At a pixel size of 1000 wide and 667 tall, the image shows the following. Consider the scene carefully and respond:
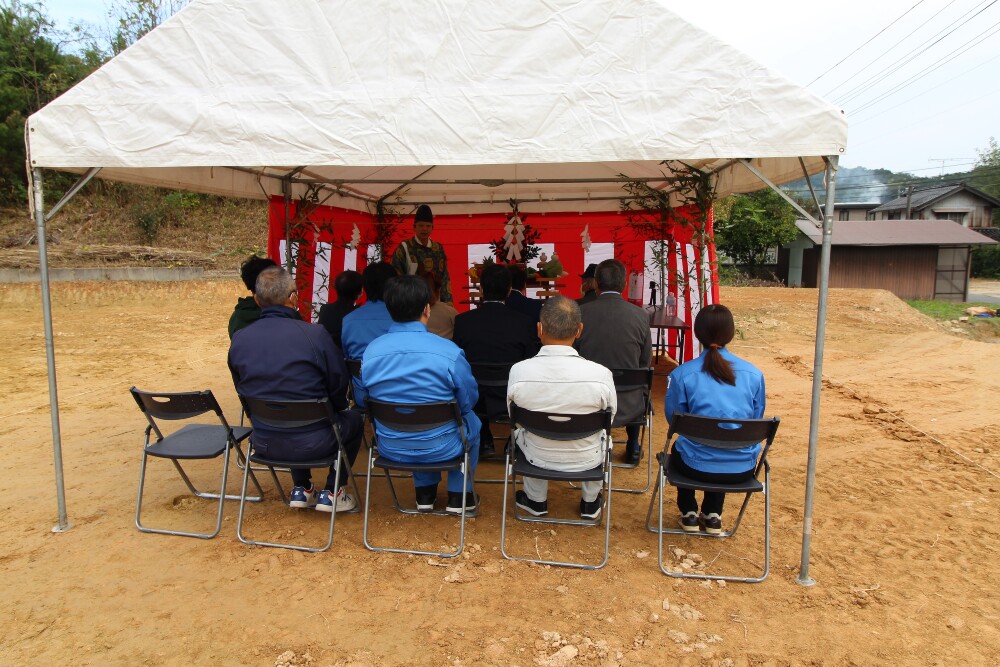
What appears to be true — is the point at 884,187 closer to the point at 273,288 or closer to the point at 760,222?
the point at 760,222

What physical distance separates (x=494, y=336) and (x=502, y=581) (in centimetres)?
143

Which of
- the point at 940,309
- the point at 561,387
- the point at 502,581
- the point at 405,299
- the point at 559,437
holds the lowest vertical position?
the point at 502,581

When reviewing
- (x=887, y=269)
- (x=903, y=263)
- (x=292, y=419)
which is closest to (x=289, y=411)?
(x=292, y=419)

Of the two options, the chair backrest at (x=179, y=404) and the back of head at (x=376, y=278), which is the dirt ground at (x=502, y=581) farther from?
the back of head at (x=376, y=278)

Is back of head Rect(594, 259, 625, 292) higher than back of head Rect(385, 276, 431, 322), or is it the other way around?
back of head Rect(594, 259, 625, 292)

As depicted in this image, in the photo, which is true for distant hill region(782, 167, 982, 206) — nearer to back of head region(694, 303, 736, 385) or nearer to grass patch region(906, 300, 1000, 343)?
grass patch region(906, 300, 1000, 343)

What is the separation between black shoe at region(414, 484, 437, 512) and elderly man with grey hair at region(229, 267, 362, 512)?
46 cm

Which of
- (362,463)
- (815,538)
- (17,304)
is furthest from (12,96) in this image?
(815,538)

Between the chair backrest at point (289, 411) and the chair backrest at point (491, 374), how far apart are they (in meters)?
0.97

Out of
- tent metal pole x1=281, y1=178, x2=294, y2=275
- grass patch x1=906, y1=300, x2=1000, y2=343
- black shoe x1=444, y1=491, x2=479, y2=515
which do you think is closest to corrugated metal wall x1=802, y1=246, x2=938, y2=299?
grass patch x1=906, y1=300, x2=1000, y2=343

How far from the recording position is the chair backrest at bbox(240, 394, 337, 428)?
105 inches

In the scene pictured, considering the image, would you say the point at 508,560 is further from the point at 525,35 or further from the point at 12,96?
the point at 12,96

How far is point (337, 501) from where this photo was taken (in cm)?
312

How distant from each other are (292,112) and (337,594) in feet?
7.24
